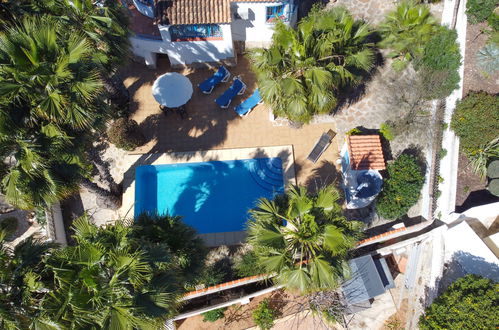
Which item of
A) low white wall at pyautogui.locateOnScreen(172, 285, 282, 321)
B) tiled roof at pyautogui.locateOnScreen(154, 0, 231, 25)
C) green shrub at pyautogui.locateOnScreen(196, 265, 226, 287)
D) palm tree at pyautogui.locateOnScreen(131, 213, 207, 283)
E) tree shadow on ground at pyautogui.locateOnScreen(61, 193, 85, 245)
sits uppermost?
tiled roof at pyautogui.locateOnScreen(154, 0, 231, 25)

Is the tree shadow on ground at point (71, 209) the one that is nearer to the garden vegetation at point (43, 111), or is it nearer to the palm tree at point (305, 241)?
the garden vegetation at point (43, 111)

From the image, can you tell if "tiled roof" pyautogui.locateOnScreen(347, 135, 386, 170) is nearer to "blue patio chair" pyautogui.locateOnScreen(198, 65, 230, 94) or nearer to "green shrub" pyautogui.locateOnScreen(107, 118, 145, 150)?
"blue patio chair" pyautogui.locateOnScreen(198, 65, 230, 94)

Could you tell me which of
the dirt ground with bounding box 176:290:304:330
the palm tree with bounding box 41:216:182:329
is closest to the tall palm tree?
the palm tree with bounding box 41:216:182:329

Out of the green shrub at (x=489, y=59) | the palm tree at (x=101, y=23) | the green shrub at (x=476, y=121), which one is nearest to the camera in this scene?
the palm tree at (x=101, y=23)

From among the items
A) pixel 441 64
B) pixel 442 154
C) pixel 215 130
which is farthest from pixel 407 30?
pixel 215 130

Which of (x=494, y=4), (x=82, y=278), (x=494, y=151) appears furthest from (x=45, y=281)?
(x=494, y=4)

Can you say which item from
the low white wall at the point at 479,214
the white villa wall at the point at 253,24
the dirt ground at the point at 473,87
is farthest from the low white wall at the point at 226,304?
the white villa wall at the point at 253,24
